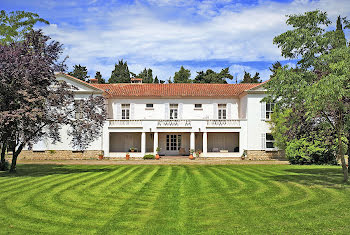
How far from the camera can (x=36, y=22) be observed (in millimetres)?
27703

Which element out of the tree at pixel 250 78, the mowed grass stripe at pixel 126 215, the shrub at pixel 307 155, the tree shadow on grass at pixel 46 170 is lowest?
the mowed grass stripe at pixel 126 215

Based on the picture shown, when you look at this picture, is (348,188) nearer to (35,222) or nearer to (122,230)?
(122,230)

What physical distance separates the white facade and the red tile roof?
614 mm

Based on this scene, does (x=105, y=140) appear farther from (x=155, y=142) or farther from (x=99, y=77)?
(x=99, y=77)

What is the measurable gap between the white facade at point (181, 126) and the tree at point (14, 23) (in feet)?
27.5

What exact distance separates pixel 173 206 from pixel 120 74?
5963 centimetres

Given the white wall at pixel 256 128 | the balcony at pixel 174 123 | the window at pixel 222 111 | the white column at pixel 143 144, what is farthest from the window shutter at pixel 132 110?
the white wall at pixel 256 128

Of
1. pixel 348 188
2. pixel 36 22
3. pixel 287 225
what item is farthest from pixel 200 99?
pixel 287 225

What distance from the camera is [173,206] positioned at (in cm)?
1196

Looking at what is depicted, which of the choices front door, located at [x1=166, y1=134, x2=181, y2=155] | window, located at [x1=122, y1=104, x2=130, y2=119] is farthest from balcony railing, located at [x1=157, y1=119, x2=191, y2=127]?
window, located at [x1=122, y1=104, x2=130, y2=119]

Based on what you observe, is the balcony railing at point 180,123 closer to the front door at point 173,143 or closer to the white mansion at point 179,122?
the white mansion at point 179,122

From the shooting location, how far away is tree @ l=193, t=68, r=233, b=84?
66.9 metres

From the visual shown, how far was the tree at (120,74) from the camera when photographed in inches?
2707

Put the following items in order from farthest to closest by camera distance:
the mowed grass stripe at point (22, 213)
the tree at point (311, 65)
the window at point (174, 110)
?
the window at point (174, 110) → the tree at point (311, 65) → the mowed grass stripe at point (22, 213)
